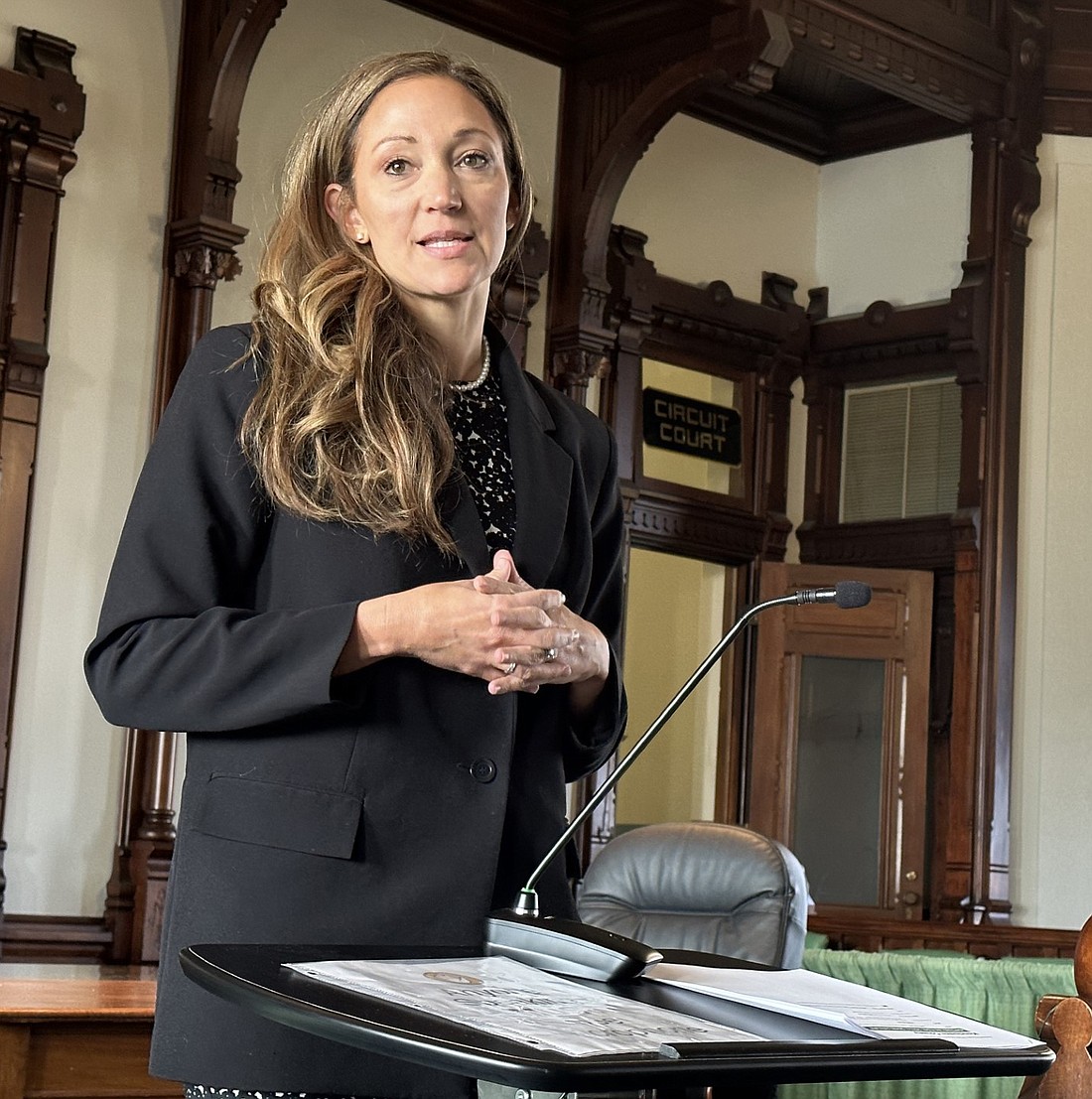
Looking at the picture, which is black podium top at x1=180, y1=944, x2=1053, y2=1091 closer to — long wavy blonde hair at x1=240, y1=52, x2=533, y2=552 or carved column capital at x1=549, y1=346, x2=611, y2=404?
long wavy blonde hair at x1=240, y1=52, x2=533, y2=552

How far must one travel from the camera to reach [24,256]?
5883 millimetres

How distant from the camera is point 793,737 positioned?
323 inches

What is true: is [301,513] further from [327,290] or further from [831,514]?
[831,514]

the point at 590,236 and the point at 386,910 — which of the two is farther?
the point at 590,236

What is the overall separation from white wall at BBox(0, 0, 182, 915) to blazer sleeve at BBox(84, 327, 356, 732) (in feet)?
15.4

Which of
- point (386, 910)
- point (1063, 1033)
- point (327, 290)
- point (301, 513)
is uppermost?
point (327, 290)

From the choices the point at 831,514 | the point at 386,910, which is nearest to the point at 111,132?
the point at 831,514

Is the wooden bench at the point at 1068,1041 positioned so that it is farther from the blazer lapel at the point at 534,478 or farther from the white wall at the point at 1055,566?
the white wall at the point at 1055,566

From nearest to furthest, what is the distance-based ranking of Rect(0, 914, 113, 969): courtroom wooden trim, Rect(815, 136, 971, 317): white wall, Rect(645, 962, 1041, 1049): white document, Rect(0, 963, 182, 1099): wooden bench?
Rect(645, 962, 1041, 1049): white document
Rect(0, 963, 182, 1099): wooden bench
Rect(0, 914, 113, 969): courtroom wooden trim
Rect(815, 136, 971, 317): white wall

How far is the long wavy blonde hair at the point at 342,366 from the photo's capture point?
1384mm

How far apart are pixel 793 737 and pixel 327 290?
696cm

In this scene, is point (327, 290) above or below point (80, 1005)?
above

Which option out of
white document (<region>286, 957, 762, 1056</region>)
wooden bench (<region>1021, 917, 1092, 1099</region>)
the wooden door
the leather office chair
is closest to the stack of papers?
white document (<region>286, 957, 762, 1056</region>)

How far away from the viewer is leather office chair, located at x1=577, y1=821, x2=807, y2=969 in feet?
12.9
